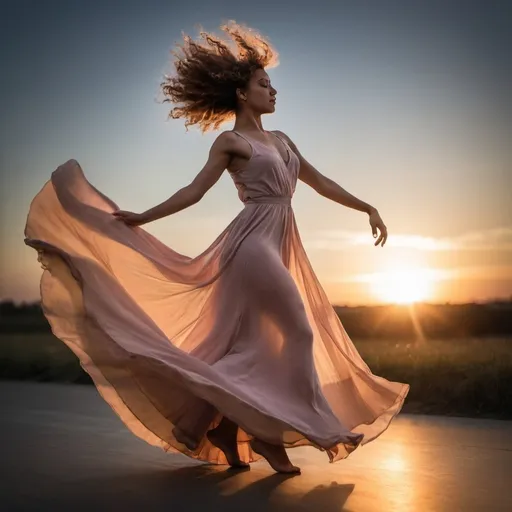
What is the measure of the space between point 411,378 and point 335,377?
3371 millimetres

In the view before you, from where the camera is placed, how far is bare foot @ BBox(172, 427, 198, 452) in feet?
11.0

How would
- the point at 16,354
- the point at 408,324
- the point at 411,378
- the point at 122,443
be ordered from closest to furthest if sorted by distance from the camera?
1. the point at 122,443
2. the point at 411,378
3. the point at 408,324
4. the point at 16,354

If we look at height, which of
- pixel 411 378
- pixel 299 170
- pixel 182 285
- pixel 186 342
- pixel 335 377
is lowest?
pixel 411 378

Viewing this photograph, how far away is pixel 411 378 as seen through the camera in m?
6.91

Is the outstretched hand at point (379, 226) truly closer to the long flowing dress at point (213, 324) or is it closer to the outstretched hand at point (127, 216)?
the long flowing dress at point (213, 324)

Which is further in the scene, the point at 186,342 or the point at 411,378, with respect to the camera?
the point at 411,378

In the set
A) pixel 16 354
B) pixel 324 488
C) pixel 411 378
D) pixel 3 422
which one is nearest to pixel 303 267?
pixel 324 488

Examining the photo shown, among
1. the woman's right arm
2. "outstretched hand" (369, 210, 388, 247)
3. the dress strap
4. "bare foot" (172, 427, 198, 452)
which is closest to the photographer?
"bare foot" (172, 427, 198, 452)

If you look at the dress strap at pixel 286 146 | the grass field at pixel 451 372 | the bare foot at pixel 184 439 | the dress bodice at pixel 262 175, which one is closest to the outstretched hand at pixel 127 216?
the dress bodice at pixel 262 175

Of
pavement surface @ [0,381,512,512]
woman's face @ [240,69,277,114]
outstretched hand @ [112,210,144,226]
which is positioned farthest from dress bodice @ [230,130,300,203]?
pavement surface @ [0,381,512,512]

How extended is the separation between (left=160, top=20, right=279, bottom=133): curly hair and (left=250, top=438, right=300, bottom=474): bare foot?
159cm

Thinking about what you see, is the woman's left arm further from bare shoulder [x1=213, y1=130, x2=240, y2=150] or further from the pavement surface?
the pavement surface

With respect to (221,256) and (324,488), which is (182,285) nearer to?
(221,256)

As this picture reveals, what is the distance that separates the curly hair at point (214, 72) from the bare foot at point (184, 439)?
152cm
